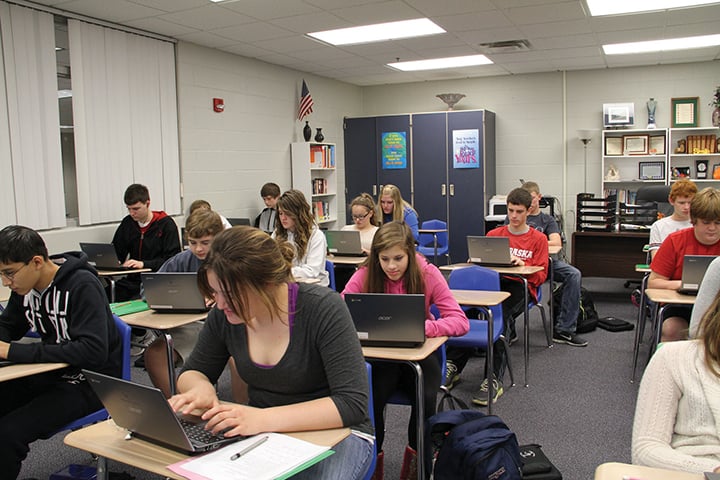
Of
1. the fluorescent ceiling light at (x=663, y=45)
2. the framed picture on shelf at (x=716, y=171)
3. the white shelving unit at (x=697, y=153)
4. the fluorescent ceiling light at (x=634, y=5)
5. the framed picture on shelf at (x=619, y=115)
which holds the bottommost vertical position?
the framed picture on shelf at (x=716, y=171)

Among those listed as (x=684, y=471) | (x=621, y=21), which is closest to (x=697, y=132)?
(x=621, y=21)

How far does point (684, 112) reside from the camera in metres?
7.77

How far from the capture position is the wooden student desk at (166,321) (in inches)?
115

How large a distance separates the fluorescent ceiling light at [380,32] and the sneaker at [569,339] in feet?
9.45

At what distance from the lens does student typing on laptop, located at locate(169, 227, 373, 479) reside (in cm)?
156

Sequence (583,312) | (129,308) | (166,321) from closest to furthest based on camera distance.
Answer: (166,321) < (129,308) < (583,312)

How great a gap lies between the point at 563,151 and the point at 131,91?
5.64 metres

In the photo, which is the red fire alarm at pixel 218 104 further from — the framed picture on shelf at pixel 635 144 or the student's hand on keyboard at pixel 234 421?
the student's hand on keyboard at pixel 234 421

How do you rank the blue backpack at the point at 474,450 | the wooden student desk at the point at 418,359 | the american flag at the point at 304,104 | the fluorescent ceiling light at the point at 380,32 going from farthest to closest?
1. the american flag at the point at 304,104
2. the fluorescent ceiling light at the point at 380,32
3. the wooden student desk at the point at 418,359
4. the blue backpack at the point at 474,450

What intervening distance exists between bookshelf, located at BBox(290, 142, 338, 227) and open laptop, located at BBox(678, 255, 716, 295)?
459 centimetres

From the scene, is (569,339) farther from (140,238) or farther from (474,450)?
(140,238)

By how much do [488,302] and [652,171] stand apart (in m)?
5.73

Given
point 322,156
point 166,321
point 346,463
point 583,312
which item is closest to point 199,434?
point 346,463

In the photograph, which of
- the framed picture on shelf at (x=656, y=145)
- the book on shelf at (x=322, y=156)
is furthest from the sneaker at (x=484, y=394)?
the framed picture on shelf at (x=656, y=145)
